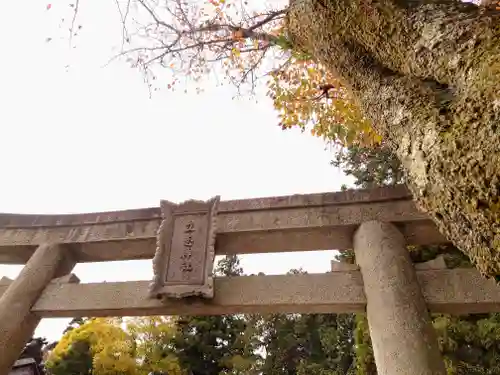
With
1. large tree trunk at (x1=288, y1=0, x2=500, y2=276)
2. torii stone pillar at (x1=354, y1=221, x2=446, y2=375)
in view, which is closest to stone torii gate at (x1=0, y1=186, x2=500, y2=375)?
torii stone pillar at (x1=354, y1=221, x2=446, y2=375)

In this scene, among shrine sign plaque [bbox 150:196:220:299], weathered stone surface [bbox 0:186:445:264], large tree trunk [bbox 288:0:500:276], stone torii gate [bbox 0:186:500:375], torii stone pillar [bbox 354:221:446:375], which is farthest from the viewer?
weathered stone surface [bbox 0:186:445:264]

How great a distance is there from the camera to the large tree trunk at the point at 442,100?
1.38m

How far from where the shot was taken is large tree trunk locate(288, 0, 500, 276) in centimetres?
138

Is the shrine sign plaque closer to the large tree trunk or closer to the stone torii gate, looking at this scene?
the stone torii gate

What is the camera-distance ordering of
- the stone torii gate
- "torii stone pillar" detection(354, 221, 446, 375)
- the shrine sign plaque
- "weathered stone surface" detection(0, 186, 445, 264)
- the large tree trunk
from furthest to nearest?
"weathered stone surface" detection(0, 186, 445, 264)
the shrine sign plaque
the stone torii gate
"torii stone pillar" detection(354, 221, 446, 375)
the large tree trunk

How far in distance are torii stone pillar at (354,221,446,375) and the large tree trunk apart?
67.9 inches

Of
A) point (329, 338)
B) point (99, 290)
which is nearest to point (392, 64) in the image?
point (99, 290)

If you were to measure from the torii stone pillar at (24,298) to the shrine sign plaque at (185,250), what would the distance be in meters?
1.52

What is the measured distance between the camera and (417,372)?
2.87m

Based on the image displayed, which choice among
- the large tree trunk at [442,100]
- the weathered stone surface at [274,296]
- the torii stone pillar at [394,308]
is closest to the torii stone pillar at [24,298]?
the weathered stone surface at [274,296]

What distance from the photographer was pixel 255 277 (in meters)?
3.98

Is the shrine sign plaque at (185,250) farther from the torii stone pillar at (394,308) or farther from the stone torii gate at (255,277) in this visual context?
the torii stone pillar at (394,308)

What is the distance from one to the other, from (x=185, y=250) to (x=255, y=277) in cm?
92

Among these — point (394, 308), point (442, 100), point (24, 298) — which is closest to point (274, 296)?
point (394, 308)
